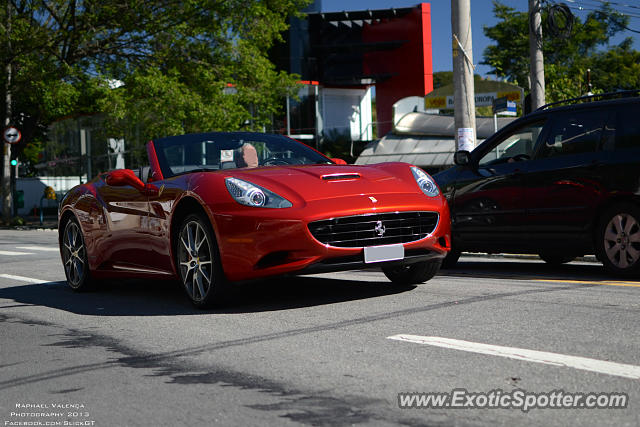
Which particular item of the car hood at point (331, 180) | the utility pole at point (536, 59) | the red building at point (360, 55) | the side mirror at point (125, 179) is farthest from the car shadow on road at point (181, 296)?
the red building at point (360, 55)

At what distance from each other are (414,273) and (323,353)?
113 inches

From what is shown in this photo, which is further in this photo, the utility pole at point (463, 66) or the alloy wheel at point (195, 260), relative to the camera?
the utility pole at point (463, 66)

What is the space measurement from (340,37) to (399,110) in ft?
43.3

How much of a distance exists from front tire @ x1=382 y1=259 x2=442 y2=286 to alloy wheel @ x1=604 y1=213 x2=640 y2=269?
5.20 ft

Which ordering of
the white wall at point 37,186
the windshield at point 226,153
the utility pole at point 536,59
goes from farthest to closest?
1. the white wall at point 37,186
2. the utility pole at point 536,59
3. the windshield at point 226,153

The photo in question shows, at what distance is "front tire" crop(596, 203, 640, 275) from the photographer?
7547mm

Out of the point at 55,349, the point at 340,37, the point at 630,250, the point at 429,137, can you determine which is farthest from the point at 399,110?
the point at 55,349

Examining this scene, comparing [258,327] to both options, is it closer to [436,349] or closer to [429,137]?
[436,349]

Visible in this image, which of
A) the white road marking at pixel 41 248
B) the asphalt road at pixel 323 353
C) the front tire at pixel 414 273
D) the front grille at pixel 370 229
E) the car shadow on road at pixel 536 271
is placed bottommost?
the white road marking at pixel 41 248

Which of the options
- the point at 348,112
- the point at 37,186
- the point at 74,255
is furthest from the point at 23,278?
the point at 348,112

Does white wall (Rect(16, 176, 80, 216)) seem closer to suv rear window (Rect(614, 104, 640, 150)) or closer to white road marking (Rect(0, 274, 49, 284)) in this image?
white road marking (Rect(0, 274, 49, 284))

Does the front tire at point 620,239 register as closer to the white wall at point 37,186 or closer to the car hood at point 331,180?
the car hood at point 331,180

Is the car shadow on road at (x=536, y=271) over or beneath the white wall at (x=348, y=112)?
beneath

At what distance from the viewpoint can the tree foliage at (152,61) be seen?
29.7 metres
